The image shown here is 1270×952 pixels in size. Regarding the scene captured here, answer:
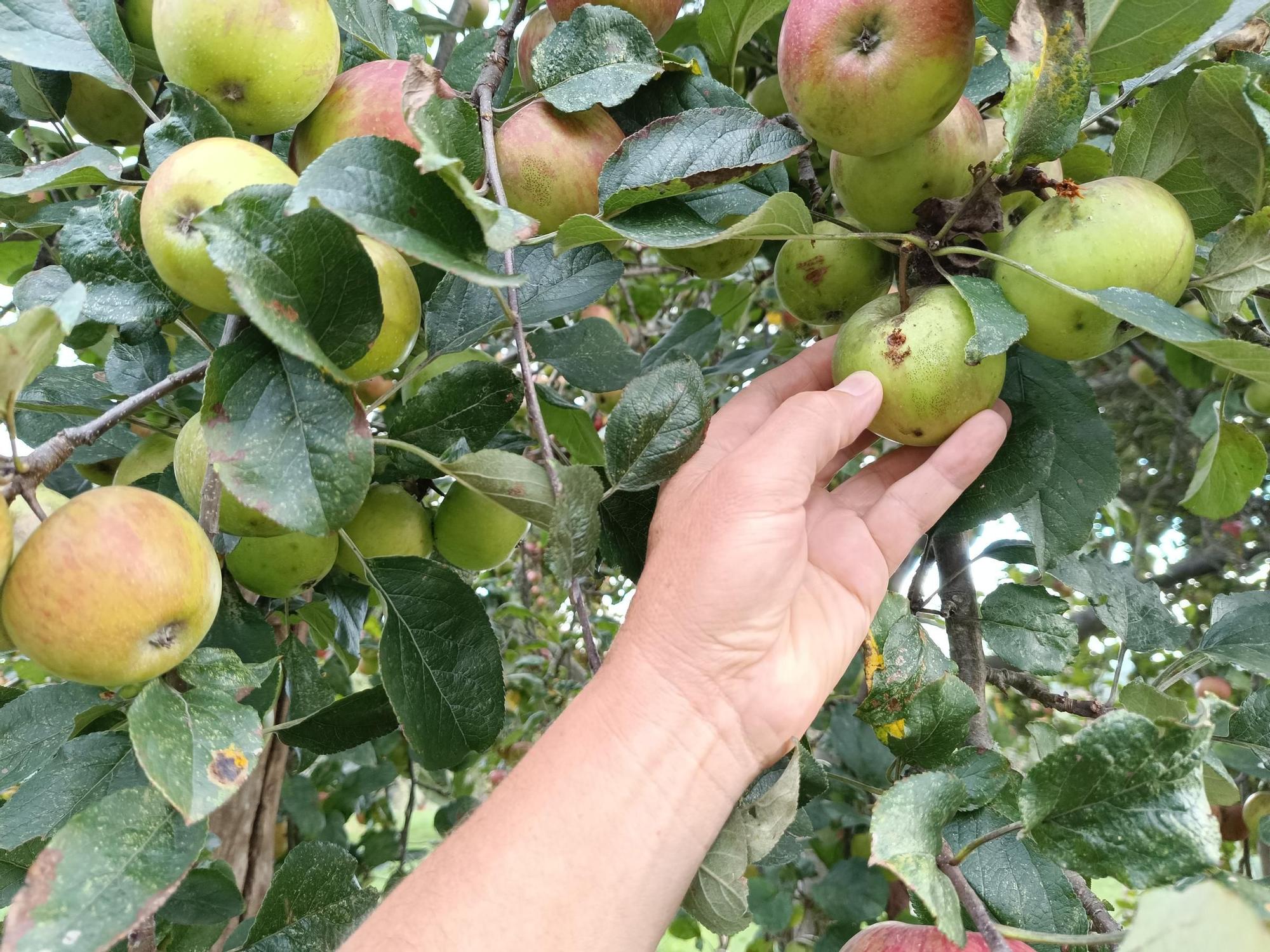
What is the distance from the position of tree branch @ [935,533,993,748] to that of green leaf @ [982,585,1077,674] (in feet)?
0.07

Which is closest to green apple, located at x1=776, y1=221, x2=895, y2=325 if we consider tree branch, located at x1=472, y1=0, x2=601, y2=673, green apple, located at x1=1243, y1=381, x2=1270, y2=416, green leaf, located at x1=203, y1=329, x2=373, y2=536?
tree branch, located at x1=472, y1=0, x2=601, y2=673

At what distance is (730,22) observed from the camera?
41.8 inches

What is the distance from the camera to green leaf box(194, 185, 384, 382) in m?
0.60

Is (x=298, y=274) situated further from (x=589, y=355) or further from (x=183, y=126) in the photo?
(x=589, y=355)

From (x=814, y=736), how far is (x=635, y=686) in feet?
5.74

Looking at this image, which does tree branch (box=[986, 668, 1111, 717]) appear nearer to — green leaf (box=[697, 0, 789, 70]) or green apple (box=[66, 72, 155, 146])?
green leaf (box=[697, 0, 789, 70])

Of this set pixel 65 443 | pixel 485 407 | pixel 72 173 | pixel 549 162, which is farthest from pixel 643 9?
pixel 65 443

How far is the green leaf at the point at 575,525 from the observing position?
718mm

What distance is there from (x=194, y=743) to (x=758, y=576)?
487 mm

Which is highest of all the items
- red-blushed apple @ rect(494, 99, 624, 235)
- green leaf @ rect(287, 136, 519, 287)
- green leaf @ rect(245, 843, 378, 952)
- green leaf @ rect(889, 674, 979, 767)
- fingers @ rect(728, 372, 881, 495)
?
green leaf @ rect(287, 136, 519, 287)

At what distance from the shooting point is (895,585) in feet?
5.12

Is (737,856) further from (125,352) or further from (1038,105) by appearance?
(125,352)

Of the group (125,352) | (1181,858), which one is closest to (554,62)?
(125,352)

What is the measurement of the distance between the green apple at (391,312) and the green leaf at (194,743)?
286 mm
